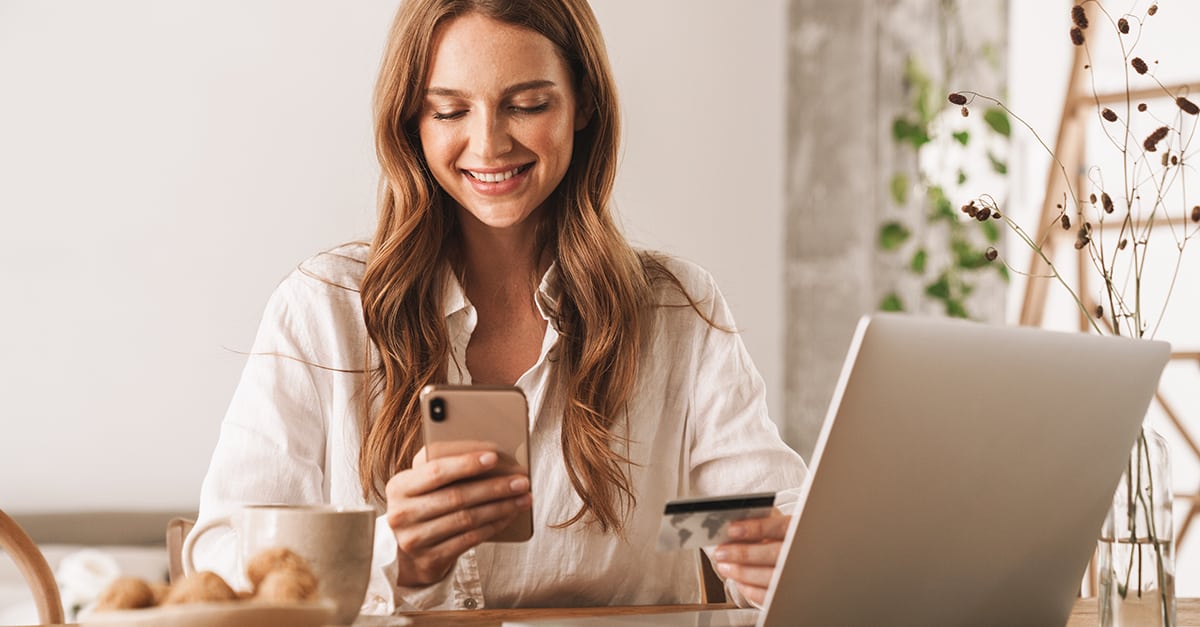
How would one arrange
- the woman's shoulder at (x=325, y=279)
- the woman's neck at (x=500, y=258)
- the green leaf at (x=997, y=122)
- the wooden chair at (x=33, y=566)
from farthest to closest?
the green leaf at (x=997, y=122) → the woman's neck at (x=500, y=258) → the woman's shoulder at (x=325, y=279) → the wooden chair at (x=33, y=566)

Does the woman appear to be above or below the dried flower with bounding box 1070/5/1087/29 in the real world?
below

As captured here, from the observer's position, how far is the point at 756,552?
3.46ft

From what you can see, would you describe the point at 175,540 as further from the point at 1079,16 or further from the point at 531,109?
the point at 1079,16

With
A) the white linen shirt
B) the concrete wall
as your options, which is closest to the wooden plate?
the white linen shirt

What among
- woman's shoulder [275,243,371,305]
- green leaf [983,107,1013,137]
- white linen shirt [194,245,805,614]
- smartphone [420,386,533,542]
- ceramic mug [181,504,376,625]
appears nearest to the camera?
ceramic mug [181,504,376,625]

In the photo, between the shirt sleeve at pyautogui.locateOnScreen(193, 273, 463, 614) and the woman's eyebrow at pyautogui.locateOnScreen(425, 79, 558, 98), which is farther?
the woman's eyebrow at pyautogui.locateOnScreen(425, 79, 558, 98)

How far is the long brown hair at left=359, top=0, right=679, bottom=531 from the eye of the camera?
1.53 metres

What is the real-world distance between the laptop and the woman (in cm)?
56

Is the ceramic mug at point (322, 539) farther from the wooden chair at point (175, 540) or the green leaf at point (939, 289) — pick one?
the green leaf at point (939, 289)

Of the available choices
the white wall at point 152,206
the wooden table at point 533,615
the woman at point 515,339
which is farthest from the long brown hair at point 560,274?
the white wall at point 152,206

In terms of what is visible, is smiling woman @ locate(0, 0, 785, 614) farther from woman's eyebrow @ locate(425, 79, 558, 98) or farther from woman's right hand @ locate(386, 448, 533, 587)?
woman's right hand @ locate(386, 448, 533, 587)

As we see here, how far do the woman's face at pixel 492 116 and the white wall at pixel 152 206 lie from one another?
118 centimetres

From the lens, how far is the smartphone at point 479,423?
991mm

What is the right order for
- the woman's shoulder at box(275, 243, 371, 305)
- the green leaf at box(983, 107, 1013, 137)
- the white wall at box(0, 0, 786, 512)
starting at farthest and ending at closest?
the green leaf at box(983, 107, 1013, 137) → the white wall at box(0, 0, 786, 512) → the woman's shoulder at box(275, 243, 371, 305)
